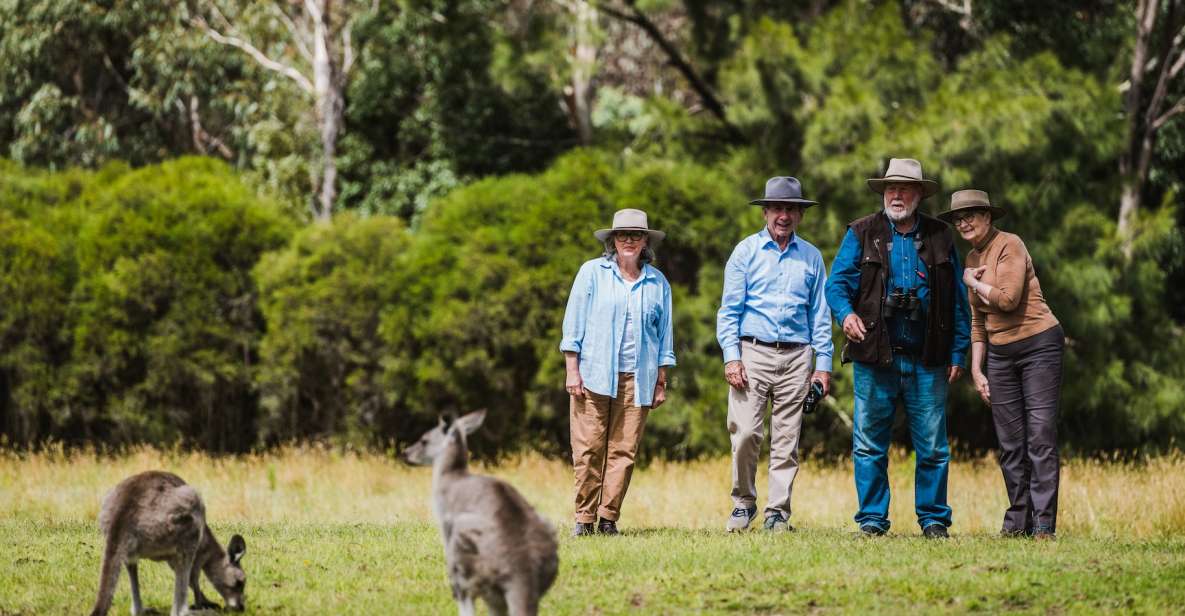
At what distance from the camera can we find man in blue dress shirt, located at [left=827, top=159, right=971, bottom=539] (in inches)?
358

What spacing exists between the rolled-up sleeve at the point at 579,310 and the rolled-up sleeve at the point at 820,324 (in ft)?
5.34

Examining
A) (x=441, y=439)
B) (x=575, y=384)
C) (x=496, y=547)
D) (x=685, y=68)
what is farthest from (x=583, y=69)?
(x=496, y=547)

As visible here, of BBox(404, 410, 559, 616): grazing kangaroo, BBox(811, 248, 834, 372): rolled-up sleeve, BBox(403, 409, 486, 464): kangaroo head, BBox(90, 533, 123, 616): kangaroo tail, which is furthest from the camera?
BBox(811, 248, 834, 372): rolled-up sleeve

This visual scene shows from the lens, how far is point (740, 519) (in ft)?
31.4

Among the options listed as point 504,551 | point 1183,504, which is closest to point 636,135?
point 1183,504

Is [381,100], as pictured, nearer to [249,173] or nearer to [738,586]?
[249,173]

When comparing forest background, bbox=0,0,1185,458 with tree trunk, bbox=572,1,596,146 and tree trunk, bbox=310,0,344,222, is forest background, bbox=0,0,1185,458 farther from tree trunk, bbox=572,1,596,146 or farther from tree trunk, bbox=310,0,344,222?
tree trunk, bbox=310,0,344,222

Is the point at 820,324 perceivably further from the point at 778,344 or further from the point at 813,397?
the point at 813,397

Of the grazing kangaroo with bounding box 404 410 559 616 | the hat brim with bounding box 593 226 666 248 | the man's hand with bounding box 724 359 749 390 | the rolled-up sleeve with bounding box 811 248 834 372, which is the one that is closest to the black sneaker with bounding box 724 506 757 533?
the man's hand with bounding box 724 359 749 390

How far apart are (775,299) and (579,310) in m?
1.41

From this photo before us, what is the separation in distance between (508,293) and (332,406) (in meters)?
3.38

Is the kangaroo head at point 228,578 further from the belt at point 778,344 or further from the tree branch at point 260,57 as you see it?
the tree branch at point 260,57

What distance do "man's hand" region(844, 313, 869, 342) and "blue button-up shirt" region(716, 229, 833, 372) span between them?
44 cm

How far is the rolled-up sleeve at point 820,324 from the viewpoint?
9.54 metres
